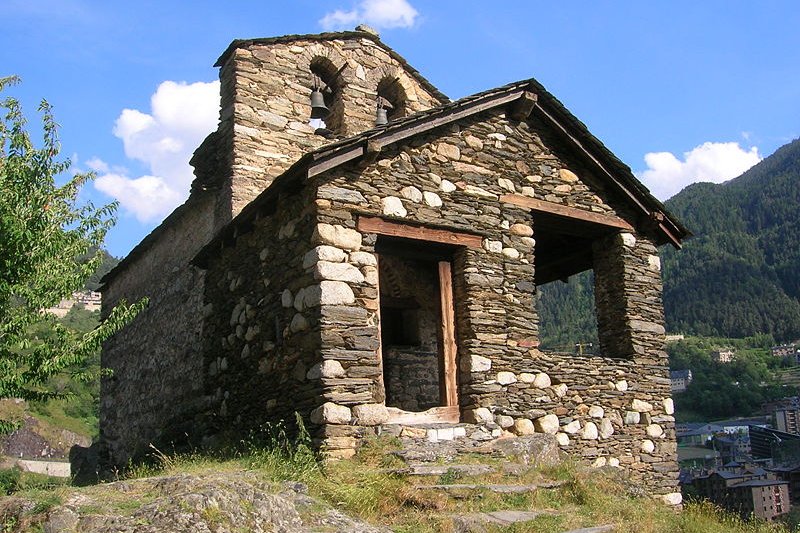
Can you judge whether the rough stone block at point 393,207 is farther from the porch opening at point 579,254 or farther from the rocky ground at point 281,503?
the rocky ground at point 281,503

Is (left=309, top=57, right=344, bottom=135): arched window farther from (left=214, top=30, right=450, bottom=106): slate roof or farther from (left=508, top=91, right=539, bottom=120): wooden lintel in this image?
(left=508, top=91, right=539, bottom=120): wooden lintel

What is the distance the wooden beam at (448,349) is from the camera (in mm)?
9344

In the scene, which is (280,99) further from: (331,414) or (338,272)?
(331,414)

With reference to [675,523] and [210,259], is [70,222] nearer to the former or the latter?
[210,259]

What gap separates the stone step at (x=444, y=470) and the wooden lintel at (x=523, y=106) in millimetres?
4917

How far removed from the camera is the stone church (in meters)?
8.64

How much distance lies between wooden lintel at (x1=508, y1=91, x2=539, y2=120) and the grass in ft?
15.5

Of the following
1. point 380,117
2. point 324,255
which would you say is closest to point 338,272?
point 324,255

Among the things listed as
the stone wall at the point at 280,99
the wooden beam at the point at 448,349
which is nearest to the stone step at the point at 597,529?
the wooden beam at the point at 448,349

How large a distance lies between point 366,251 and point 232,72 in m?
5.77

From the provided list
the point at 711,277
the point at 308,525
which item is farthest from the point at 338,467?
the point at 711,277

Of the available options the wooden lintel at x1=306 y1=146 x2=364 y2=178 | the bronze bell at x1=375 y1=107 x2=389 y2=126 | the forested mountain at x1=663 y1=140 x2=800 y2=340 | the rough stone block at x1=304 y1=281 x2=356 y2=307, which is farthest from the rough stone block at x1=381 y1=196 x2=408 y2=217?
the forested mountain at x1=663 y1=140 x2=800 y2=340

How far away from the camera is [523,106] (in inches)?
420

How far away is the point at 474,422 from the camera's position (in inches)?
357
